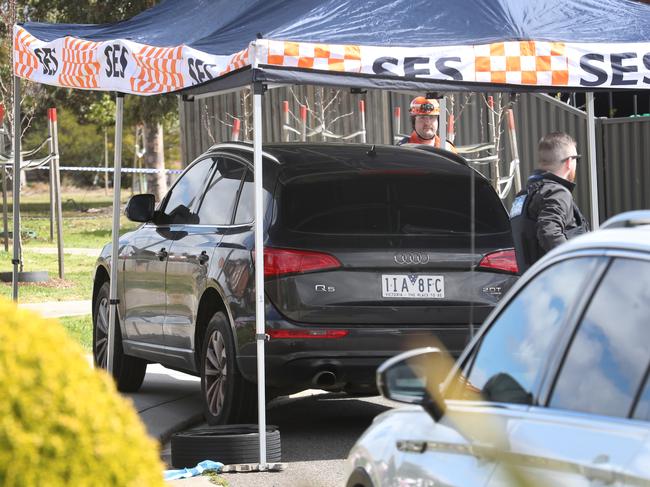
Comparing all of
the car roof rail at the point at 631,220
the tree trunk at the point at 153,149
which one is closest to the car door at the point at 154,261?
the car roof rail at the point at 631,220

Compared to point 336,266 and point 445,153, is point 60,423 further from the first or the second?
point 445,153

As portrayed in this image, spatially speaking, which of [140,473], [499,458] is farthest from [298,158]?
[499,458]

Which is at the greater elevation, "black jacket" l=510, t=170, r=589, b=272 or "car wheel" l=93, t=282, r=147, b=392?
"black jacket" l=510, t=170, r=589, b=272

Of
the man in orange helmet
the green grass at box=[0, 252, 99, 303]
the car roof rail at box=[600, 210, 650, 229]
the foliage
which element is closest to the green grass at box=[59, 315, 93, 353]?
the green grass at box=[0, 252, 99, 303]

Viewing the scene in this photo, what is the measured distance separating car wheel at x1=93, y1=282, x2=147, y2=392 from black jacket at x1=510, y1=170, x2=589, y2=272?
355cm

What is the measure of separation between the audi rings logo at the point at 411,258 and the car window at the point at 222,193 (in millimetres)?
1162

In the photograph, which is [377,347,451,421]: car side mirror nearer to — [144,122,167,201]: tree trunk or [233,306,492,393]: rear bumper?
[233,306,492,393]: rear bumper

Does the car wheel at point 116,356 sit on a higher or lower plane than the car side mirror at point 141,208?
lower

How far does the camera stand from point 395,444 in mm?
4195

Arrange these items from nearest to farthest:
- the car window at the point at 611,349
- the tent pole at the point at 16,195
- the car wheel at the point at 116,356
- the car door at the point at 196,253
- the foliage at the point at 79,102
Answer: the car window at the point at 611,349 → the car door at the point at 196,253 → the car wheel at the point at 116,356 → the tent pole at the point at 16,195 → the foliage at the point at 79,102

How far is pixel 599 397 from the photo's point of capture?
332cm

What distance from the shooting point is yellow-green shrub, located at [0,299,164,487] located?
271cm

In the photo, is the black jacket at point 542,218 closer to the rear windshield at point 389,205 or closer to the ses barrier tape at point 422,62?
the rear windshield at point 389,205

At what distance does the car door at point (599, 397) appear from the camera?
3.10 meters
